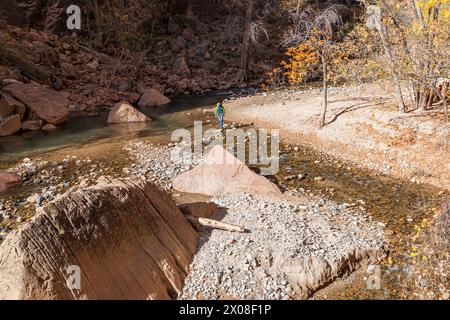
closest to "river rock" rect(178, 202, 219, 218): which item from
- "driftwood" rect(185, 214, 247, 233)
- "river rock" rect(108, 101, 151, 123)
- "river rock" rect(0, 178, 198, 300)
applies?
"driftwood" rect(185, 214, 247, 233)

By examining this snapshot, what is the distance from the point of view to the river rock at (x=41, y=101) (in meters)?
23.8

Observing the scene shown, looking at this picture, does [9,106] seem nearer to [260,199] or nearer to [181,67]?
[260,199]

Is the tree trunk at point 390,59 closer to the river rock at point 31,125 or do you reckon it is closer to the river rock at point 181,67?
the river rock at point 31,125

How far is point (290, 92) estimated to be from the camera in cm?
2919

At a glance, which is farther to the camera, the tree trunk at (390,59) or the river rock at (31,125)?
the river rock at (31,125)

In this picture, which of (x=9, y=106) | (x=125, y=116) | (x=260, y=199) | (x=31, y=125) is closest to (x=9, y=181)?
(x=31, y=125)

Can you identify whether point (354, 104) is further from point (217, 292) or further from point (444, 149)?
point (217, 292)

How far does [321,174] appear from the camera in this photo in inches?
593

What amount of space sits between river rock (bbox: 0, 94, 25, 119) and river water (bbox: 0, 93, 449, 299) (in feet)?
5.87

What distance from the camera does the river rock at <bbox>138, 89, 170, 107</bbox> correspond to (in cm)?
3044

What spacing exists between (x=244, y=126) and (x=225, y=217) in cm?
1233

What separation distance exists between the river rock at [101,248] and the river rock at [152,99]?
22.4 meters

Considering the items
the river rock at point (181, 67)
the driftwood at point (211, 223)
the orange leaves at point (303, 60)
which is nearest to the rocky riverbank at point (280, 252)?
the driftwood at point (211, 223)

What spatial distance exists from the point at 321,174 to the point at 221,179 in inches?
183
